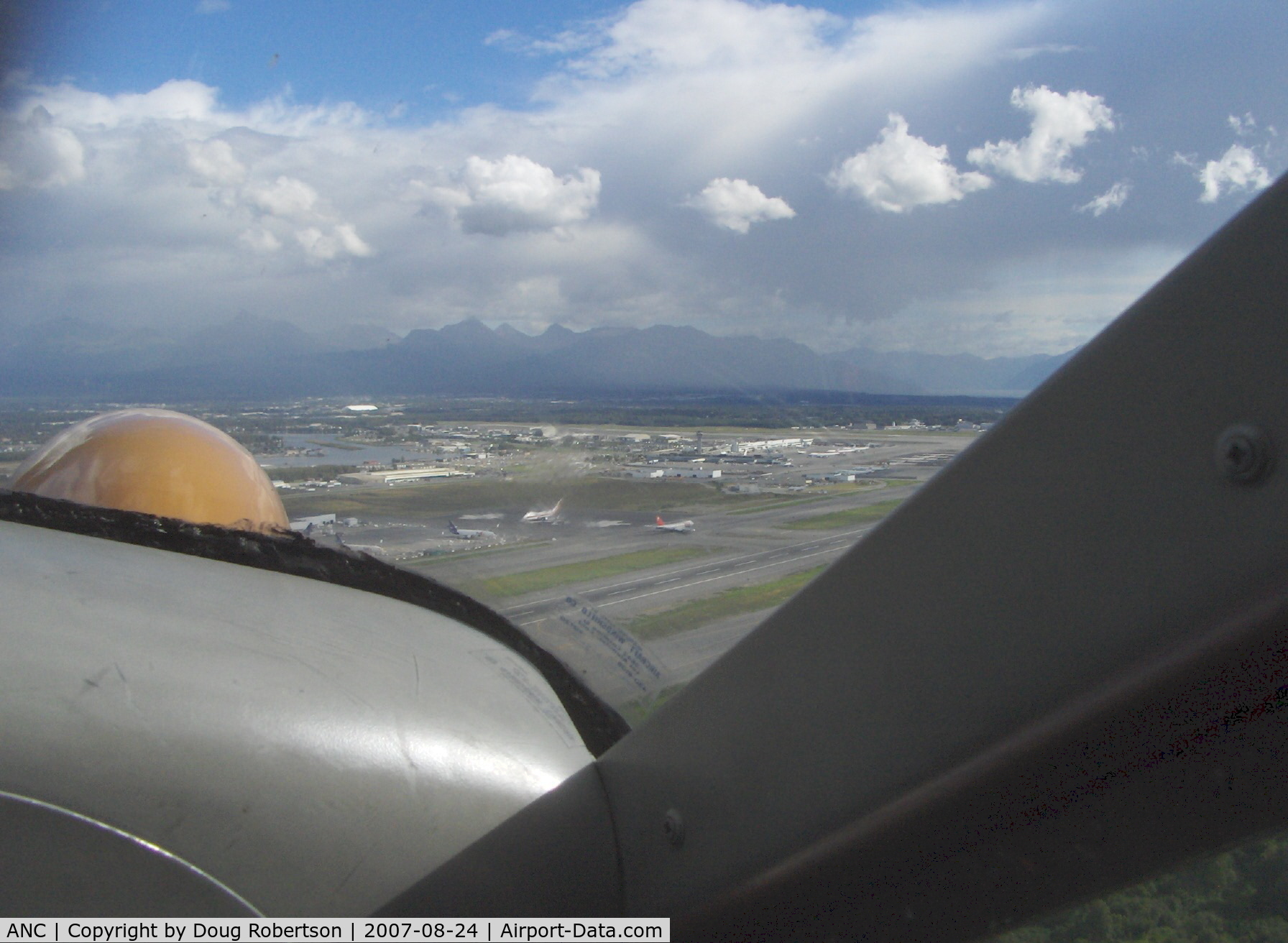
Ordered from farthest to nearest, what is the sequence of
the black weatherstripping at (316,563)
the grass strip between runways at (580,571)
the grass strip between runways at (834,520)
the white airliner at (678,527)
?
the white airliner at (678,527) < the grass strip between runways at (834,520) < the grass strip between runways at (580,571) < the black weatherstripping at (316,563)

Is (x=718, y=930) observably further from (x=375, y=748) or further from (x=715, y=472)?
(x=715, y=472)

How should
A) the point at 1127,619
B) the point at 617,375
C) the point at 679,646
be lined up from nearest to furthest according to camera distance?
the point at 1127,619, the point at 679,646, the point at 617,375

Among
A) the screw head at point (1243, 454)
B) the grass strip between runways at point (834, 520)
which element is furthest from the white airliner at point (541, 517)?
the screw head at point (1243, 454)

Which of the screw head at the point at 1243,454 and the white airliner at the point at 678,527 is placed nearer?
the screw head at the point at 1243,454

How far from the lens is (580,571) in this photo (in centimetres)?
327

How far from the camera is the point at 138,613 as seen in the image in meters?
1.39

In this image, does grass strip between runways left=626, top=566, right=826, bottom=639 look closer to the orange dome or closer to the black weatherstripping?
the black weatherstripping

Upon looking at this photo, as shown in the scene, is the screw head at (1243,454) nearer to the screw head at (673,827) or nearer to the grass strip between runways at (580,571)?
the screw head at (673,827)

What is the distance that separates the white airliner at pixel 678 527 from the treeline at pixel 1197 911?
259 centimetres

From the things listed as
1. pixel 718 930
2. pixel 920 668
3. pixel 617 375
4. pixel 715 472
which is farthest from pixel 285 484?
pixel 920 668

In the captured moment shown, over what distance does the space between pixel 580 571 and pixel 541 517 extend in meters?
0.38

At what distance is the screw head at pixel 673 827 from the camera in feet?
4.52

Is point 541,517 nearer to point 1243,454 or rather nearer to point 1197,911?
point 1197,911

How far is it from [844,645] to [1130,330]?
0.49 m
